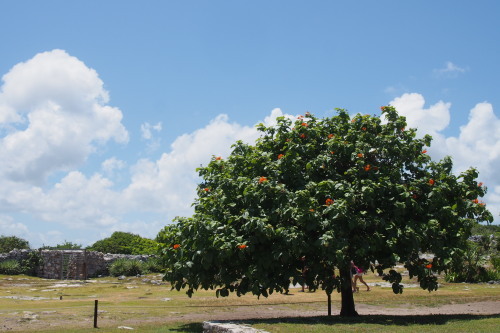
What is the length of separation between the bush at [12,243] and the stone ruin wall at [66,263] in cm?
1161

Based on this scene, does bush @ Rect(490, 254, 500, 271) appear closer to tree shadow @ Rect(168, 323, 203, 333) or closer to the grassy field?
the grassy field

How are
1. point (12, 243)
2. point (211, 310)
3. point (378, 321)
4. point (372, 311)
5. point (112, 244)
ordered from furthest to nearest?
1. point (112, 244)
2. point (12, 243)
3. point (211, 310)
4. point (372, 311)
5. point (378, 321)

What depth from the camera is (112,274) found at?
119 ft

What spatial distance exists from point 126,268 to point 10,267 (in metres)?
8.69

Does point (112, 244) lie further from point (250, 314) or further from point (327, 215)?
point (327, 215)

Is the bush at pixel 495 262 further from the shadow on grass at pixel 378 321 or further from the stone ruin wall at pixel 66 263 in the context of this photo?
the stone ruin wall at pixel 66 263

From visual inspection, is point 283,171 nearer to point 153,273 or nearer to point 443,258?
point 443,258

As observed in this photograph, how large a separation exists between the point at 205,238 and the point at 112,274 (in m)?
26.6

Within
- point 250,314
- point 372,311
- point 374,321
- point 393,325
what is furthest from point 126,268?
point 393,325

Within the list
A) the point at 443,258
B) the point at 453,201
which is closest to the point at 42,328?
the point at 443,258

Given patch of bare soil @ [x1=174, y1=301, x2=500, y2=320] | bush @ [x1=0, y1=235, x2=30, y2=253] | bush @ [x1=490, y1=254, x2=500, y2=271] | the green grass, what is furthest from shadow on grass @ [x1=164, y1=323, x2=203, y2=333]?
bush @ [x1=0, y1=235, x2=30, y2=253]

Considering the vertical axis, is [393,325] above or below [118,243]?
below

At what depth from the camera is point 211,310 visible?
17844 mm

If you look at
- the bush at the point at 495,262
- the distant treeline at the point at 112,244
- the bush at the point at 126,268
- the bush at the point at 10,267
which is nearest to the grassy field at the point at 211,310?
the bush at the point at 495,262
